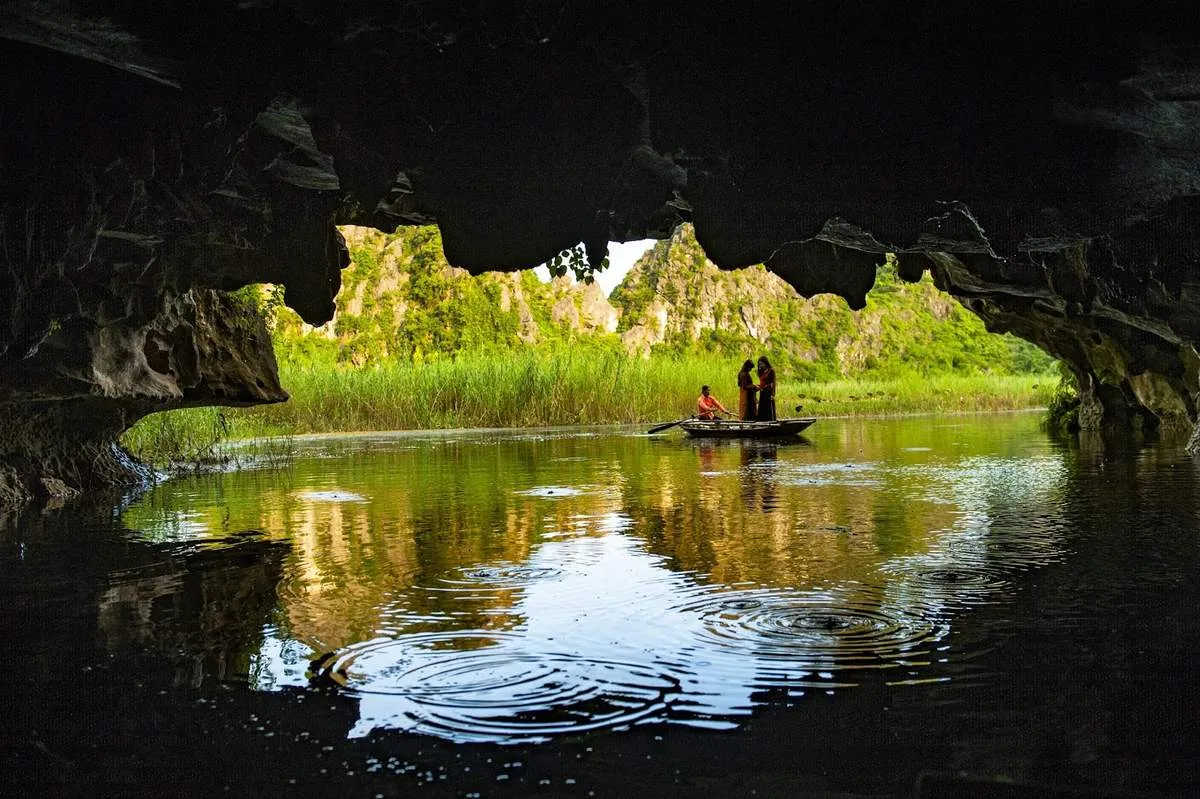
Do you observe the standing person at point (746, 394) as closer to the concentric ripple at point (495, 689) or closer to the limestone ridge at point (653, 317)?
the concentric ripple at point (495, 689)

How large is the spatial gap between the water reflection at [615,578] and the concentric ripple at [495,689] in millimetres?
16

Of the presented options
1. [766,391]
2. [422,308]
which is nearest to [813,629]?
[766,391]

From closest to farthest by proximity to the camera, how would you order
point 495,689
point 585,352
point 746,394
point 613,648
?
1. point 495,689
2. point 613,648
3. point 746,394
4. point 585,352

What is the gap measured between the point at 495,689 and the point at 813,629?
5.85 feet

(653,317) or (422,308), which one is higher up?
(422,308)

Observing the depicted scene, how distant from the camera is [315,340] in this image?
60.0 m

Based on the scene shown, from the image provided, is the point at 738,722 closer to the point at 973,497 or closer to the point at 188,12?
the point at 188,12

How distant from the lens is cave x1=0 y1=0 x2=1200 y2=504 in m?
8.29

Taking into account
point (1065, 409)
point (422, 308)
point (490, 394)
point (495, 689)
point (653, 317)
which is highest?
point (422, 308)

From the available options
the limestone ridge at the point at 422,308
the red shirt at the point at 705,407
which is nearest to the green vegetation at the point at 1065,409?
the red shirt at the point at 705,407

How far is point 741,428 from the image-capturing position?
2519cm

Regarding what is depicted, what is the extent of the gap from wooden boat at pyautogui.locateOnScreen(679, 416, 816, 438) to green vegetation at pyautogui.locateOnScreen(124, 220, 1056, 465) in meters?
8.85

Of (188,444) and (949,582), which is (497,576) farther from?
(188,444)

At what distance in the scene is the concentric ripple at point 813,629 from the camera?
5.59m
